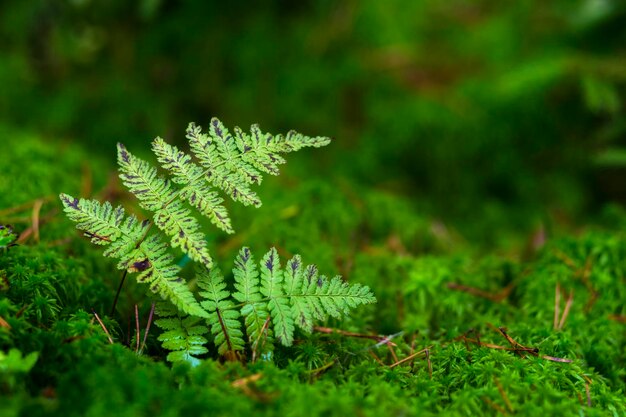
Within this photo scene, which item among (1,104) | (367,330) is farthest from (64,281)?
(1,104)

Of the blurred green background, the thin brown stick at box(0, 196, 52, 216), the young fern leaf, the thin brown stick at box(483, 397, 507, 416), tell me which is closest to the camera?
the thin brown stick at box(483, 397, 507, 416)

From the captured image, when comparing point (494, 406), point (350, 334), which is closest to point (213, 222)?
point (350, 334)

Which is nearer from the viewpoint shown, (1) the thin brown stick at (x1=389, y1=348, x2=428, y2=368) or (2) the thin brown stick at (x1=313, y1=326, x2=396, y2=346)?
(1) the thin brown stick at (x1=389, y1=348, x2=428, y2=368)

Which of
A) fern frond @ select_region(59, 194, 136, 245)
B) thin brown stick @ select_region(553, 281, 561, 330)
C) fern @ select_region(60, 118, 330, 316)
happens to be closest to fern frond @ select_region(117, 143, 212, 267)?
fern @ select_region(60, 118, 330, 316)

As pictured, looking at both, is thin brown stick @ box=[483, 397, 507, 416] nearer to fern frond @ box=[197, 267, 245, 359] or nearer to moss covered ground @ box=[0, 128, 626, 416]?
moss covered ground @ box=[0, 128, 626, 416]

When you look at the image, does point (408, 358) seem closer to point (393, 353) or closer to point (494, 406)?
point (393, 353)

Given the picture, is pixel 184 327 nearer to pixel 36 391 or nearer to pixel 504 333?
pixel 36 391
